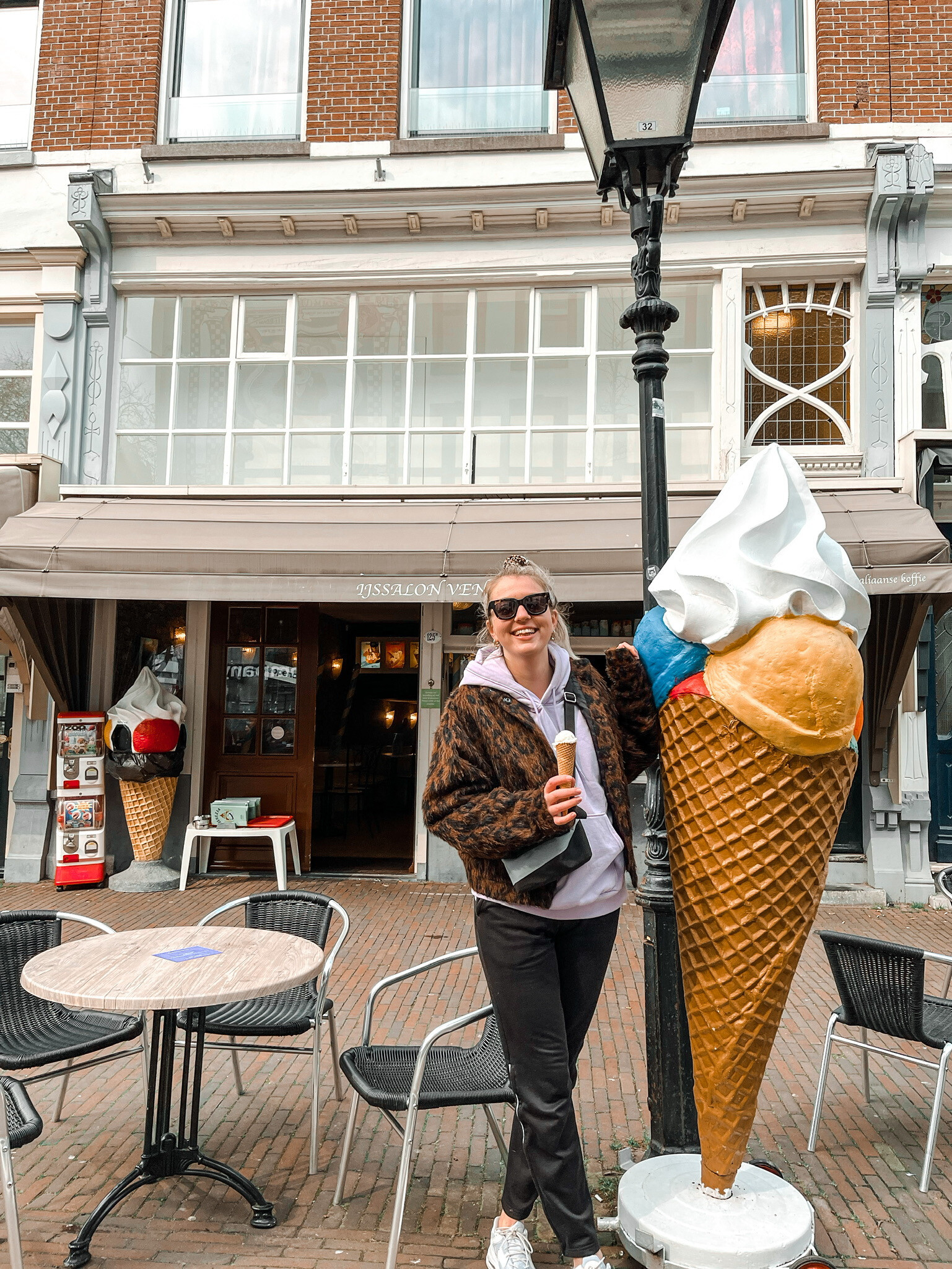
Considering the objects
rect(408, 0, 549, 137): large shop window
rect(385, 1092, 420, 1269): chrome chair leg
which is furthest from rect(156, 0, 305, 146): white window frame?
rect(385, 1092, 420, 1269): chrome chair leg

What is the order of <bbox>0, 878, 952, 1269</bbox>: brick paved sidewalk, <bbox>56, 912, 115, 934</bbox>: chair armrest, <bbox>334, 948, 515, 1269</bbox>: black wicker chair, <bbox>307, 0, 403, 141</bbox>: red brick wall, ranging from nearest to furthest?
1. <bbox>334, 948, 515, 1269</bbox>: black wicker chair
2. <bbox>0, 878, 952, 1269</bbox>: brick paved sidewalk
3. <bbox>56, 912, 115, 934</bbox>: chair armrest
4. <bbox>307, 0, 403, 141</bbox>: red brick wall

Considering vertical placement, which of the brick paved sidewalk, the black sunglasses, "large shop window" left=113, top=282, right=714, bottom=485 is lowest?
the brick paved sidewalk

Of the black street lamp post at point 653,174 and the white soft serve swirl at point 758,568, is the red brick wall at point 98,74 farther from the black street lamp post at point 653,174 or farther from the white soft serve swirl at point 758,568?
the white soft serve swirl at point 758,568

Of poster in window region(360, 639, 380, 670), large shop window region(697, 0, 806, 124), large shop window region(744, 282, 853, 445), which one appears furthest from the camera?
poster in window region(360, 639, 380, 670)

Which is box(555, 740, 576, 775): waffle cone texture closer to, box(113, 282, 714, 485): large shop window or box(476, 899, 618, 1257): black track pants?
box(476, 899, 618, 1257): black track pants

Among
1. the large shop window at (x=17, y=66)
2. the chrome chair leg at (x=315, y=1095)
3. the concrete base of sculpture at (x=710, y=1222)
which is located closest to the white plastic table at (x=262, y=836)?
the chrome chair leg at (x=315, y=1095)

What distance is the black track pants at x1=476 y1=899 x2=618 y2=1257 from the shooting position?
247 cm

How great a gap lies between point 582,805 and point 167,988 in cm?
146

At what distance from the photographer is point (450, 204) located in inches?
350

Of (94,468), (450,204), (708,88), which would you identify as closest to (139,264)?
(94,468)

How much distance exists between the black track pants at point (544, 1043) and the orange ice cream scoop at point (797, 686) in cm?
69

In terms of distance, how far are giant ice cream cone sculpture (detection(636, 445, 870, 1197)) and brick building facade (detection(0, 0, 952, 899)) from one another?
542cm

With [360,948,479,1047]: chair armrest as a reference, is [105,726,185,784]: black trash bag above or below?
above

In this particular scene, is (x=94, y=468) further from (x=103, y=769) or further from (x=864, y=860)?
(x=864, y=860)
